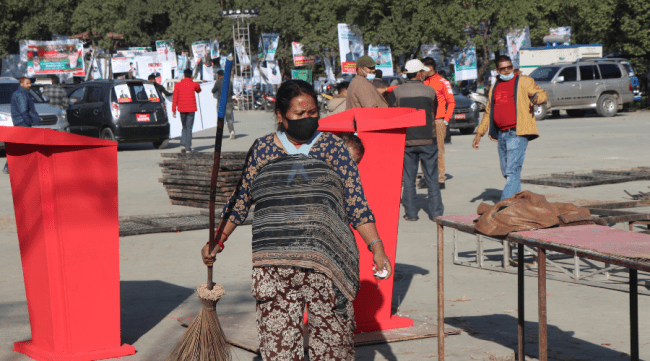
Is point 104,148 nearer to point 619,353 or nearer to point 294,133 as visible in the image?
point 294,133

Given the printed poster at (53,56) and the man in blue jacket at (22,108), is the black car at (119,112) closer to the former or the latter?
the man in blue jacket at (22,108)

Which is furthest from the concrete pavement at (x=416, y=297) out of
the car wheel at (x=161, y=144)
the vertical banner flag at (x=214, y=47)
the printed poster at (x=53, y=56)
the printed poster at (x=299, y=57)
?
the vertical banner flag at (x=214, y=47)

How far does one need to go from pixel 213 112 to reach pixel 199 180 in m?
12.5

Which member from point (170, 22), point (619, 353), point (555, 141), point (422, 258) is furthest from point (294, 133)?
point (170, 22)

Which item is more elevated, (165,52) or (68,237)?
(165,52)

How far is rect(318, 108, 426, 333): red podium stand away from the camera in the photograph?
4715 millimetres

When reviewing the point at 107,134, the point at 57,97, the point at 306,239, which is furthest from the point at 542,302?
the point at 57,97

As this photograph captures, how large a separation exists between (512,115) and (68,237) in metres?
5.37

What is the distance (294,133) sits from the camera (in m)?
3.28

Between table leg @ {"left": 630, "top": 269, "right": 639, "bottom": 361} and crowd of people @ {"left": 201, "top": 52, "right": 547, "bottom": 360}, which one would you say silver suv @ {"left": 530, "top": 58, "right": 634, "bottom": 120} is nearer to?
table leg @ {"left": 630, "top": 269, "right": 639, "bottom": 361}

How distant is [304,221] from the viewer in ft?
10.3

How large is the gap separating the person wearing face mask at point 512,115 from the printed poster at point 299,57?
4174cm

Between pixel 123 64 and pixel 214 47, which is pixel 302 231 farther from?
pixel 214 47

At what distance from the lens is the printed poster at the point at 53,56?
40.4m
